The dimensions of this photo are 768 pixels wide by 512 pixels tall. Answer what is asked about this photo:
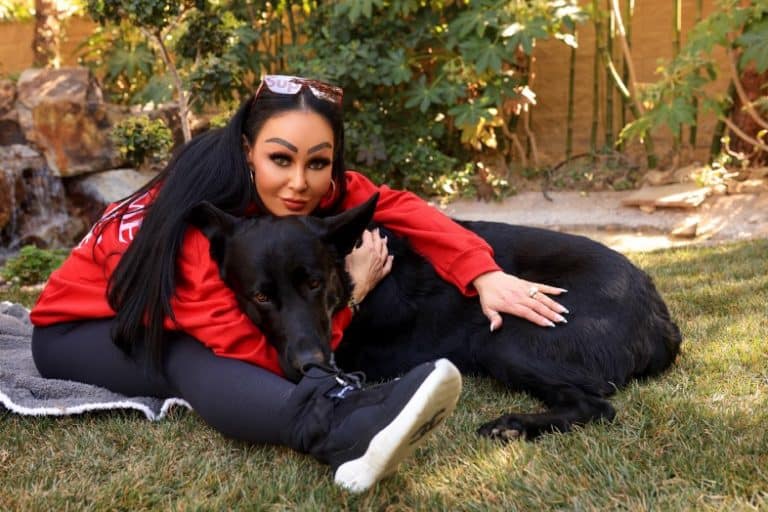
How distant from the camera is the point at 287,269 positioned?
1718 mm

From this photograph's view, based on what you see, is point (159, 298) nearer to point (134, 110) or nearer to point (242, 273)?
point (242, 273)

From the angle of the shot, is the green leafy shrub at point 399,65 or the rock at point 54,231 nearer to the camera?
the green leafy shrub at point 399,65

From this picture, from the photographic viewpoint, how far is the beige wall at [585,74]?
269 inches

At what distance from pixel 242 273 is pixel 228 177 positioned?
35cm

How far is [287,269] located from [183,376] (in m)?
0.42

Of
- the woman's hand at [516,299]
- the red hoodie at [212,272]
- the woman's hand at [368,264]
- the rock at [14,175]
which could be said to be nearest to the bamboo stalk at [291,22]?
the rock at [14,175]

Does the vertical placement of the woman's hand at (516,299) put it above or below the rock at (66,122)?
below

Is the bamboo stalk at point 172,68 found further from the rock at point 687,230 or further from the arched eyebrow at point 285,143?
the rock at point 687,230

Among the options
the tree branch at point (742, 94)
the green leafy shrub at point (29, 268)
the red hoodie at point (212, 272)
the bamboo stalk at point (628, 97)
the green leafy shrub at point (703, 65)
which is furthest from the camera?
the bamboo stalk at point (628, 97)

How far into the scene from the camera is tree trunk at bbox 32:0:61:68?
788cm

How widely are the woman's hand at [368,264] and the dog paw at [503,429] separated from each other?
550 millimetres

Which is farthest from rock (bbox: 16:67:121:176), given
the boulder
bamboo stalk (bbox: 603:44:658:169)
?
bamboo stalk (bbox: 603:44:658:169)

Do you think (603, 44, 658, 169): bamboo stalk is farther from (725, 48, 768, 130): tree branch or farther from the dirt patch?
(725, 48, 768, 130): tree branch

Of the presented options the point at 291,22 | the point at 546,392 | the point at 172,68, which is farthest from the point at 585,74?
the point at 546,392
